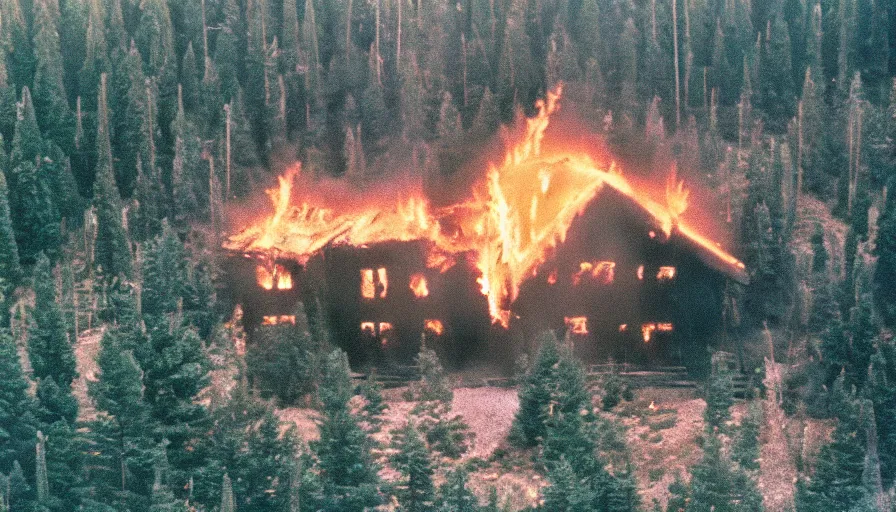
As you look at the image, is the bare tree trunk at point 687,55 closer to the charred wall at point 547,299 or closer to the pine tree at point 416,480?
the charred wall at point 547,299

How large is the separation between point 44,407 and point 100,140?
41.8 m

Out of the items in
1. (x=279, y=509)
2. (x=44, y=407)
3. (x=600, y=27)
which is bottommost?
(x=279, y=509)

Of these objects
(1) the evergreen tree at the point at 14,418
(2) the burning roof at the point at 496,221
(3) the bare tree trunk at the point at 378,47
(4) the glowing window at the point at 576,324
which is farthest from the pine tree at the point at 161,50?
(1) the evergreen tree at the point at 14,418

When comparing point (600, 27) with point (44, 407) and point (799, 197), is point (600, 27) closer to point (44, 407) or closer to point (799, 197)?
point (799, 197)

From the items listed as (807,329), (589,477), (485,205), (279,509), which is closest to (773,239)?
(807,329)

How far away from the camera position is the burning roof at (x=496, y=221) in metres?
136

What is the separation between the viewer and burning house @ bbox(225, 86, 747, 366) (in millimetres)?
134375

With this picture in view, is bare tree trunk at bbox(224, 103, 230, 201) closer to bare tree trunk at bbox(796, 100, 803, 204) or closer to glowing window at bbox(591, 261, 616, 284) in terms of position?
glowing window at bbox(591, 261, 616, 284)

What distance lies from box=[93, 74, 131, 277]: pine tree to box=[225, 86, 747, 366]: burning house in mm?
10629

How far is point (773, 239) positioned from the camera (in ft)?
453

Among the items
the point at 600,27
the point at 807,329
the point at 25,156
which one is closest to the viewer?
the point at 807,329

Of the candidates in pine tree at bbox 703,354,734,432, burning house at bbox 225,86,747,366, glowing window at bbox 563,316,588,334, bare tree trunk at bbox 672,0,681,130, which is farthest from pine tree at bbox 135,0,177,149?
pine tree at bbox 703,354,734,432

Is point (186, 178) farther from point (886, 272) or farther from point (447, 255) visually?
point (886, 272)

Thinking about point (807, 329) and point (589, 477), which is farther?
point (807, 329)
